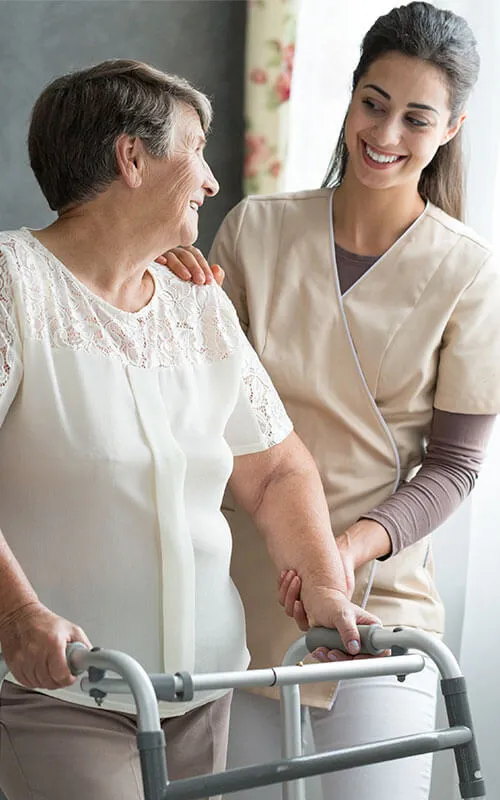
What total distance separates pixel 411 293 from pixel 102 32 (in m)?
1.03

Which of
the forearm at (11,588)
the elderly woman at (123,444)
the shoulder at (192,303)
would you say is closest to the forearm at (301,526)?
the elderly woman at (123,444)

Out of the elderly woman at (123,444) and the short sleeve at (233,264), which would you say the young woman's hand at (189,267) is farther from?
the short sleeve at (233,264)

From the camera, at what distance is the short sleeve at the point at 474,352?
2.02 meters

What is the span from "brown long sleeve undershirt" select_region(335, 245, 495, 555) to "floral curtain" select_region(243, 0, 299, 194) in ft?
2.37

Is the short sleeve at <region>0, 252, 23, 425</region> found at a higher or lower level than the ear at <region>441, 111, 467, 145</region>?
lower

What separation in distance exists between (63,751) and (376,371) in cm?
83

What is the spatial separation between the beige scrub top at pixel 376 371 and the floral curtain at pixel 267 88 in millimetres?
693

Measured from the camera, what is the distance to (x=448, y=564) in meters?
2.45

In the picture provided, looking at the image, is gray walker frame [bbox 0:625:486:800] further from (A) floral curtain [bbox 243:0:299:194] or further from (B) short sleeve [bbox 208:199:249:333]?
(A) floral curtain [bbox 243:0:299:194]

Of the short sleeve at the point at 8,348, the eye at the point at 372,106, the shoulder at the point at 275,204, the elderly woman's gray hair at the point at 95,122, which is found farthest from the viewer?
the shoulder at the point at 275,204

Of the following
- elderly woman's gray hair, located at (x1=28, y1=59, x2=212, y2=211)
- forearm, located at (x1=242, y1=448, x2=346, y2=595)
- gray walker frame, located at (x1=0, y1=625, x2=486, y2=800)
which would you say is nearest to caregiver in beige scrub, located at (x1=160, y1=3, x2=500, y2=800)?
forearm, located at (x1=242, y1=448, x2=346, y2=595)

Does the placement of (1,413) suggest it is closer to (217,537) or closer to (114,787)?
(217,537)

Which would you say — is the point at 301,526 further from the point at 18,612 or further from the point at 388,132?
the point at 388,132

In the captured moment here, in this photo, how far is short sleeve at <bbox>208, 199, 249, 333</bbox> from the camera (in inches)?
83.6
